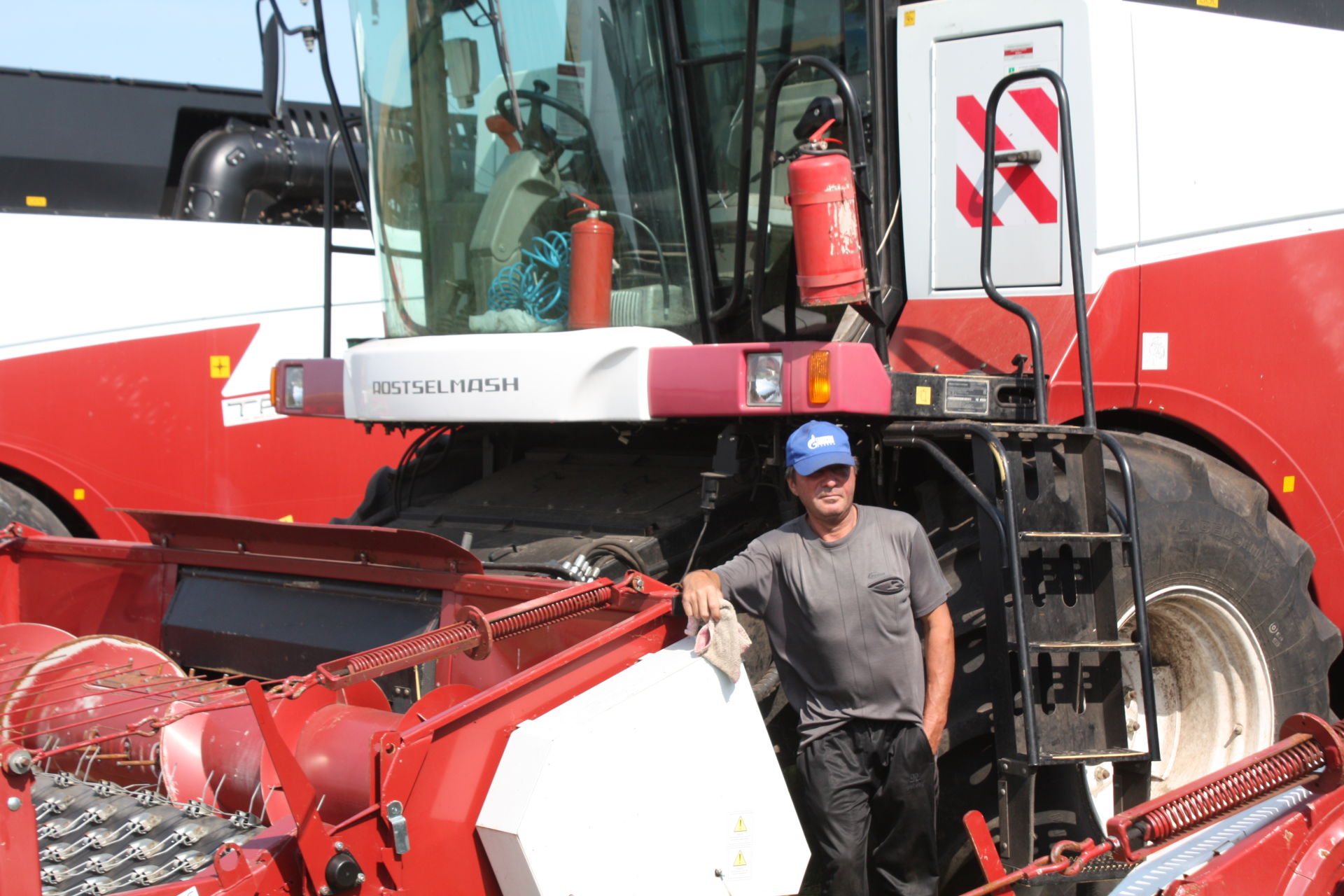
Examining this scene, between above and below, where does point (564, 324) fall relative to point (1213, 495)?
above

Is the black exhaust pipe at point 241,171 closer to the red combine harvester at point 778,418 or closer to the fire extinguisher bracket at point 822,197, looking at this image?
the red combine harvester at point 778,418

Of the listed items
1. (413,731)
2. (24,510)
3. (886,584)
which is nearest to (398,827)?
(413,731)

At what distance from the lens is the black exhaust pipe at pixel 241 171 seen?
7285 mm

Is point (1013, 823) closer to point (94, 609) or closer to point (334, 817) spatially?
point (334, 817)

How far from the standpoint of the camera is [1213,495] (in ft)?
11.0

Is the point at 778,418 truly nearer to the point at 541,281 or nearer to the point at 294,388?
the point at 541,281

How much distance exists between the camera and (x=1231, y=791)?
2.16m

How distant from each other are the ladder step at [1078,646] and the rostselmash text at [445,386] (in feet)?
4.89

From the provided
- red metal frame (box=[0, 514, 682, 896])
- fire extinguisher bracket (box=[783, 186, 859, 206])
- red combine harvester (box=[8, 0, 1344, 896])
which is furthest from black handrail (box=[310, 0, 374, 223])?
fire extinguisher bracket (box=[783, 186, 859, 206])

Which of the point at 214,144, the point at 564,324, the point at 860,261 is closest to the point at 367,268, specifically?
the point at 214,144

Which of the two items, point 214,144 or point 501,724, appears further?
point 214,144

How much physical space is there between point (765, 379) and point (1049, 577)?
83 cm

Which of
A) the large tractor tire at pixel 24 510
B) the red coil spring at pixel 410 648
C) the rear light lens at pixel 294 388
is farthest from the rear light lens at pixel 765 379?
the large tractor tire at pixel 24 510

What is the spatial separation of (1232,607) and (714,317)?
5.49ft
